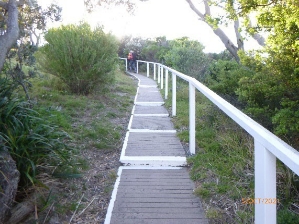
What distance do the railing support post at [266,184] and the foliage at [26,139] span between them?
221 cm

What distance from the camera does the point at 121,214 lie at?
3990 millimetres

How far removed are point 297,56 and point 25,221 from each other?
16.9 feet

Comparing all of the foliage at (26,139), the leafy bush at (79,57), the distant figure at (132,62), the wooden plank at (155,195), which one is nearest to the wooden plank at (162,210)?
the wooden plank at (155,195)

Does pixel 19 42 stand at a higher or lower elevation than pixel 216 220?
higher

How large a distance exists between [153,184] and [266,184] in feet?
8.08

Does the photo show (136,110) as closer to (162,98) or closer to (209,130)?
(162,98)

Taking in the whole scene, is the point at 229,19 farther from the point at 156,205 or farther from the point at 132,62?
the point at 132,62

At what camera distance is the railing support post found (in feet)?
7.94

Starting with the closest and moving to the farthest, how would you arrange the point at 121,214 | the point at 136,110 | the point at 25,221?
the point at 25,221, the point at 121,214, the point at 136,110

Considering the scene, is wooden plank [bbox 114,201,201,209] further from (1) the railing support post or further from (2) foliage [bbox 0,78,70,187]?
(1) the railing support post

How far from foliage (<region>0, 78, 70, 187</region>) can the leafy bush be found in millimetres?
4775

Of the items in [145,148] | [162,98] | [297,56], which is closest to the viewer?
[145,148]

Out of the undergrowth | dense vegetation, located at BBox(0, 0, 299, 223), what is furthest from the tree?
the undergrowth

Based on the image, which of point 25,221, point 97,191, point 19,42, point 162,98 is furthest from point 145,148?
point 162,98
